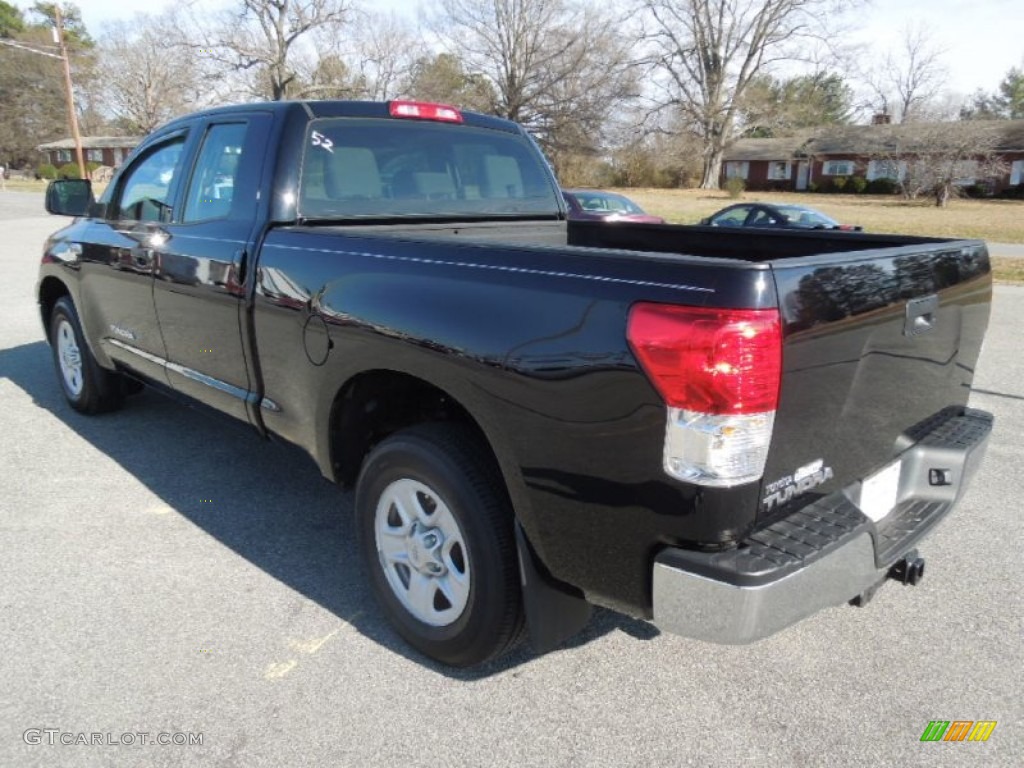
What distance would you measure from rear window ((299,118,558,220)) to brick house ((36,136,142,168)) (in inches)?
3040

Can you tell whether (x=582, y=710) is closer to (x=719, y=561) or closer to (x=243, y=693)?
(x=719, y=561)

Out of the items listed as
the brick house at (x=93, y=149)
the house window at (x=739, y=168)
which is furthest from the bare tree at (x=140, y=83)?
the house window at (x=739, y=168)

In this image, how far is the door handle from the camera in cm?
235

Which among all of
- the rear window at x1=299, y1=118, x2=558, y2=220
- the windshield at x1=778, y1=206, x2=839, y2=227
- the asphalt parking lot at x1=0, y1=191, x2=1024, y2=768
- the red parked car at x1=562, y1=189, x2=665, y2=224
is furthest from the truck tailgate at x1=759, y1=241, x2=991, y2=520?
the windshield at x1=778, y1=206, x2=839, y2=227

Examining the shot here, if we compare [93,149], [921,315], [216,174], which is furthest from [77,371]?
[93,149]

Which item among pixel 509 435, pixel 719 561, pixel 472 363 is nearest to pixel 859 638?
pixel 719 561

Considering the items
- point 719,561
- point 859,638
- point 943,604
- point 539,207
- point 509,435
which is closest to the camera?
point 719,561

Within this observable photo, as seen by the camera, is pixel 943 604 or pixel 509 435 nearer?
pixel 509 435

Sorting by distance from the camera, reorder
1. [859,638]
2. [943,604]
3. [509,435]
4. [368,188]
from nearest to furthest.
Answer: [509,435], [859,638], [943,604], [368,188]

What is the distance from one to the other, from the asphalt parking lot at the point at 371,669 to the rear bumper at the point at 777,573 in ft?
1.77

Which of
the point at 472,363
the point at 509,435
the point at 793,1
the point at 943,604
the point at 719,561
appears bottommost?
the point at 943,604

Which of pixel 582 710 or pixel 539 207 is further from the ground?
pixel 539 207

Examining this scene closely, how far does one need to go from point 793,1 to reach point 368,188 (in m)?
58.3

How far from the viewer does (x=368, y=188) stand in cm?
359
